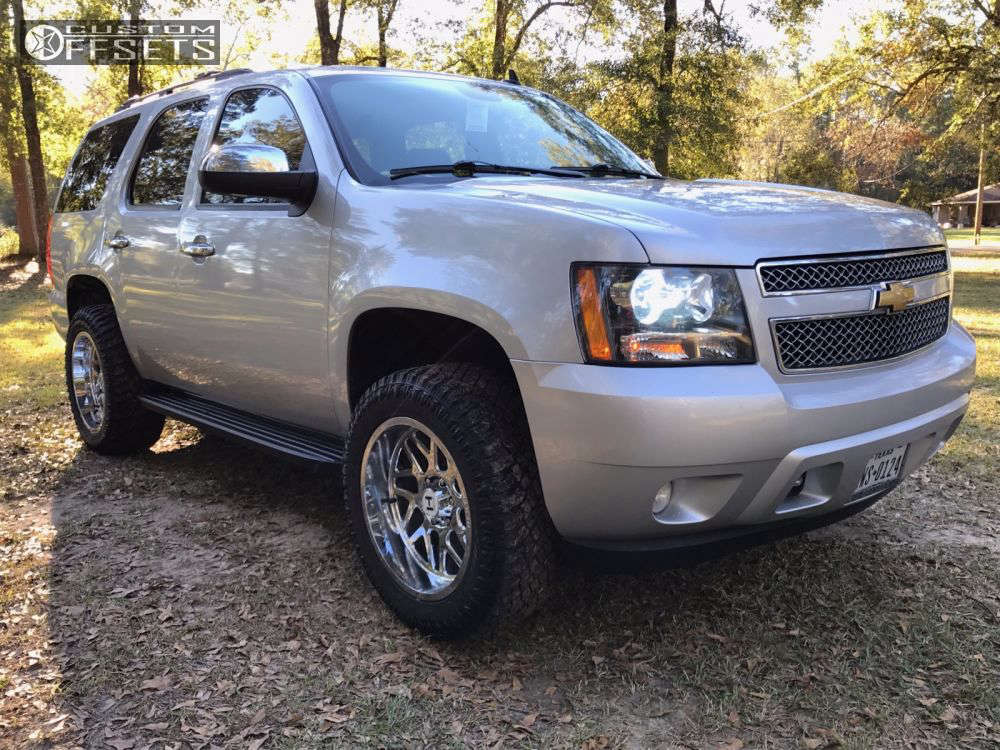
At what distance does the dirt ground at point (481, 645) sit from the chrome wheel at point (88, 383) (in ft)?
2.94

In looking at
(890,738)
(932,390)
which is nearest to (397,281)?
(932,390)

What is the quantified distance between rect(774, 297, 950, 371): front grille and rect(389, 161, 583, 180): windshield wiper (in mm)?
1389

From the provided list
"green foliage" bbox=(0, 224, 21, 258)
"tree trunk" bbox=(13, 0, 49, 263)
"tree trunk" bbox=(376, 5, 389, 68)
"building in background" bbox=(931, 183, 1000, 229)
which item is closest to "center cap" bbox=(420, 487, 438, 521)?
"tree trunk" bbox=(13, 0, 49, 263)

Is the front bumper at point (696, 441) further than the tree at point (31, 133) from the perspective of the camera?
No

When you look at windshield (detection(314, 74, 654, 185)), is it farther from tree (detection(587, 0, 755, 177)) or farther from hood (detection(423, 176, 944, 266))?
tree (detection(587, 0, 755, 177))

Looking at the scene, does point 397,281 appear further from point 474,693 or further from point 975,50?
point 975,50

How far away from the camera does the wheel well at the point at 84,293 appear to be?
16.4 feet

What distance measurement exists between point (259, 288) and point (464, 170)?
0.92 metres

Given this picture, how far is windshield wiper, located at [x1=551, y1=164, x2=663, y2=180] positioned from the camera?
3.67m

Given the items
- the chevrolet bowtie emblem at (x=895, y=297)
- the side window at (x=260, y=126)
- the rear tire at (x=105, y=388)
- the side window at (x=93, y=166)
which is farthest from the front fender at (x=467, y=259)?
the side window at (x=93, y=166)

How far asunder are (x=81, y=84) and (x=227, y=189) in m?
38.1

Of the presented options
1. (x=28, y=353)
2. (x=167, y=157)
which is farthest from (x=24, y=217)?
(x=167, y=157)

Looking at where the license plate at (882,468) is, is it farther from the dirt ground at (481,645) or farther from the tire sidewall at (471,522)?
the tire sidewall at (471,522)

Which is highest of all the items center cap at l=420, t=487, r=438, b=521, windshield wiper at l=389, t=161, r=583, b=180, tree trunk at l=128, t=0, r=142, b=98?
tree trunk at l=128, t=0, r=142, b=98
